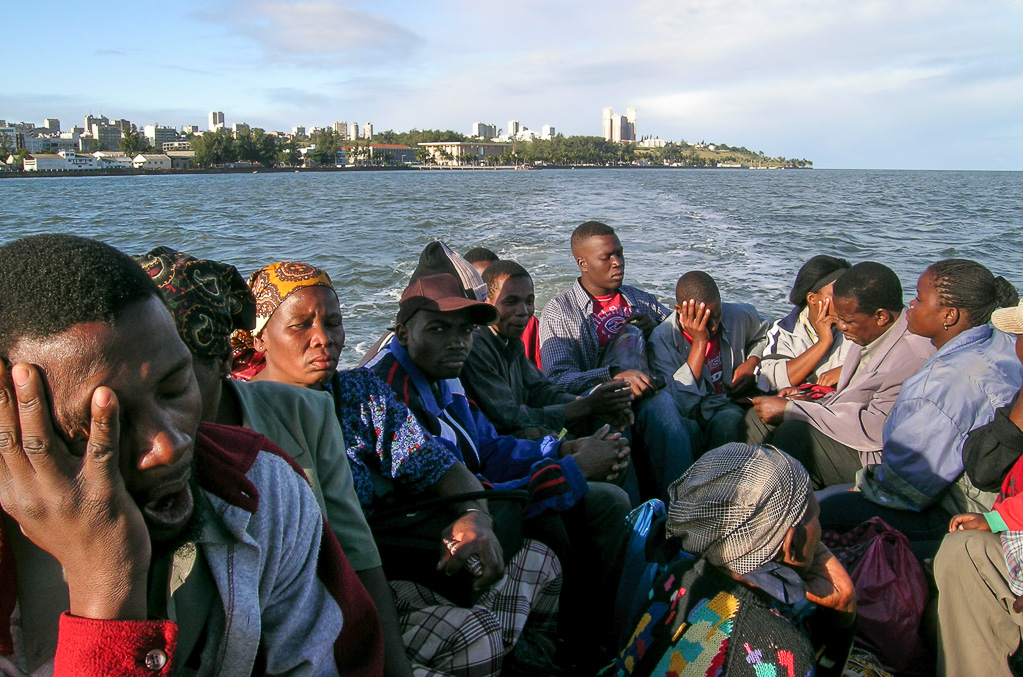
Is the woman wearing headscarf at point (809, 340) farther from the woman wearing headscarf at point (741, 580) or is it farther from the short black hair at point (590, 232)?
the woman wearing headscarf at point (741, 580)

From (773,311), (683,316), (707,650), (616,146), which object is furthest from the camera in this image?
(616,146)

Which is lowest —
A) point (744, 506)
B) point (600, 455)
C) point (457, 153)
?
point (600, 455)

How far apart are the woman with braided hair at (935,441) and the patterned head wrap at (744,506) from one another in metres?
1.18

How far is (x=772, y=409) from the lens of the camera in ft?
13.1

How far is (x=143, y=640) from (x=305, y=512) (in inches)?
15.6

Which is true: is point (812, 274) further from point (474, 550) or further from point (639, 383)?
point (474, 550)

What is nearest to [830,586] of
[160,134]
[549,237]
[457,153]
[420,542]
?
[420,542]

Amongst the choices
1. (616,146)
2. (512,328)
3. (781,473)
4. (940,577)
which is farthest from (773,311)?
(616,146)

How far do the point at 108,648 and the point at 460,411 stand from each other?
6.49 ft

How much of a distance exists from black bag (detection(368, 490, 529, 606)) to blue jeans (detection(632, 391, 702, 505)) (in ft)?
6.44

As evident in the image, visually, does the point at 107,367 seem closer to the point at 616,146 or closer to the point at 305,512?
A: the point at 305,512

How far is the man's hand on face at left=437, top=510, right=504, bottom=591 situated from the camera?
1.97 metres

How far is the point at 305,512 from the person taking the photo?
1.36m

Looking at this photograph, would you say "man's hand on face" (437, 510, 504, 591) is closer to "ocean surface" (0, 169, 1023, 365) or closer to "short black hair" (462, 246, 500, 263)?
"short black hair" (462, 246, 500, 263)
